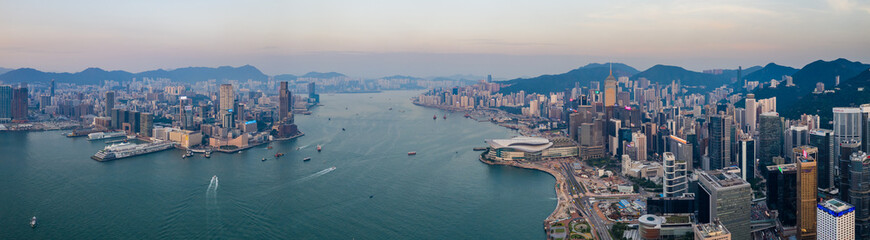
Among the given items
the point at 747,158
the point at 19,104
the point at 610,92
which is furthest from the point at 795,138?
the point at 19,104

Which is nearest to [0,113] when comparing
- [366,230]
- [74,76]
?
[366,230]

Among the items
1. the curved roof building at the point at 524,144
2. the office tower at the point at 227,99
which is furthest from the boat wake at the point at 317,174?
the office tower at the point at 227,99

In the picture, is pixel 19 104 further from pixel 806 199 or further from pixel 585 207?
pixel 806 199

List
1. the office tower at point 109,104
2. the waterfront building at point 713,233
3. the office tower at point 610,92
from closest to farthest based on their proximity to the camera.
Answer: the waterfront building at point 713,233, the office tower at point 610,92, the office tower at point 109,104

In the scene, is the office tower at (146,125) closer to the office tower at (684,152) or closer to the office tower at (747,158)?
the office tower at (684,152)

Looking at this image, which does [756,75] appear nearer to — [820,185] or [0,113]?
[820,185]

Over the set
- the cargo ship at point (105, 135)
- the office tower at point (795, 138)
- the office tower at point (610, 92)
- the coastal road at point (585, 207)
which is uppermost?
the office tower at point (610, 92)

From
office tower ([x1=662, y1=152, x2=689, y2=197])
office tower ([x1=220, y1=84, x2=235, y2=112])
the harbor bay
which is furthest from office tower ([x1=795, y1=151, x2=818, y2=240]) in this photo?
office tower ([x1=220, y1=84, x2=235, y2=112])
